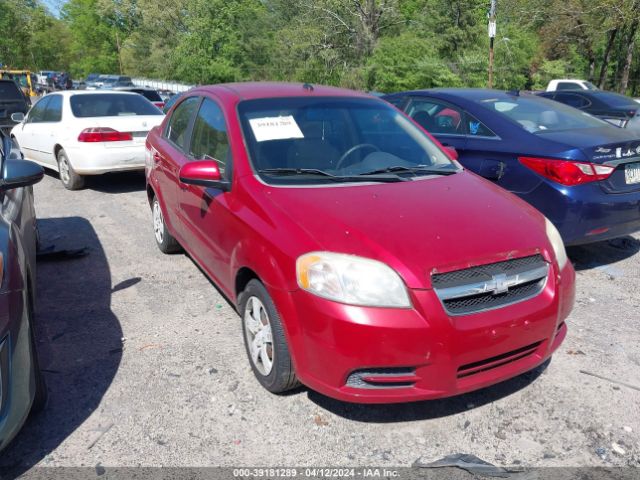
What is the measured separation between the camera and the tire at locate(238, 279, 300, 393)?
2.84 metres

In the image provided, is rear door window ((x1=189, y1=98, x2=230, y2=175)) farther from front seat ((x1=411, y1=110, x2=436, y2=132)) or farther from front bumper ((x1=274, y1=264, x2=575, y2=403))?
front seat ((x1=411, y1=110, x2=436, y2=132))

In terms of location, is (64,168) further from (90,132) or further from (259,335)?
(259,335)

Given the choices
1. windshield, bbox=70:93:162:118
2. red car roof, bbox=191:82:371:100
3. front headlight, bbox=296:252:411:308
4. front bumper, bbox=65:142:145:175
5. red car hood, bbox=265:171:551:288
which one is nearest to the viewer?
front headlight, bbox=296:252:411:308

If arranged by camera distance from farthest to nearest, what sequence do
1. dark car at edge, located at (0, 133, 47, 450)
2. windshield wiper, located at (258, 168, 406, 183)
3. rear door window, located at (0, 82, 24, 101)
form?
rear door window, located at (0, 82, 24, 101) < windshield wiper, located at (258, 168, 406, 183) < dark car at edge, located at (0, 133, 47, 450)

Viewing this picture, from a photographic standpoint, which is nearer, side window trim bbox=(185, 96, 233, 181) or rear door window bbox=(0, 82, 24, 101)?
side window trim bbox=(185, 96, 233, 181)

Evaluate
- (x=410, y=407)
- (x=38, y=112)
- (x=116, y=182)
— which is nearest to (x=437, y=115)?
(x=410, y=407)

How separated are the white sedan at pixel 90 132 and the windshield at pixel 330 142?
495cm

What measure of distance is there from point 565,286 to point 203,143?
269 centimetres

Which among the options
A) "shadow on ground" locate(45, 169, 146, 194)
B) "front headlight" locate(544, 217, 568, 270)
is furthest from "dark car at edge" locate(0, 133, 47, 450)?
"shadow on ground" locate(45, 169, 146, 194)

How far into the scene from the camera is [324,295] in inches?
99.8

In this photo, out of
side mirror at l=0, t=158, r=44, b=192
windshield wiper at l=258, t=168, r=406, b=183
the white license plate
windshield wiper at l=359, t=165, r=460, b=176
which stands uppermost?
side mirror at l=0, t=158, r=44, b=192

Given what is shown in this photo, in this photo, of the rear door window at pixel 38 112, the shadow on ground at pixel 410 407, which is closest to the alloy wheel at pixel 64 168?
the rear door window at pixel 38 112

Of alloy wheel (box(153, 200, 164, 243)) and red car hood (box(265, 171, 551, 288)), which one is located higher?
red car hood (box(265, 171, 551, 288))

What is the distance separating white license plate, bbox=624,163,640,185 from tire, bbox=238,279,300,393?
3.46 m
